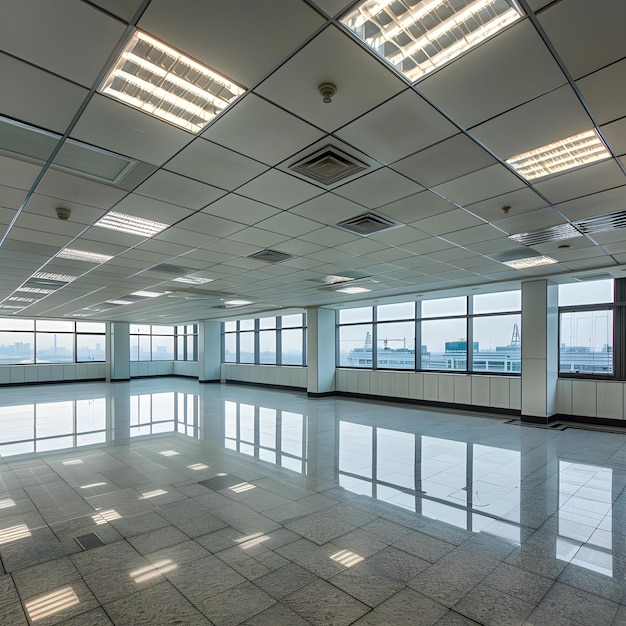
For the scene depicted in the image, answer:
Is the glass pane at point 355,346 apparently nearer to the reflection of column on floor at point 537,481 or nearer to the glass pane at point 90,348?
the reflection of column on floor at point 537,481

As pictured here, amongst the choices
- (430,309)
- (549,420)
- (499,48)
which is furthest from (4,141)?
(430,309)

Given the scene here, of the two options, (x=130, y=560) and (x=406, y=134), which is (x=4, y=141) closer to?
(x=406, y=134)

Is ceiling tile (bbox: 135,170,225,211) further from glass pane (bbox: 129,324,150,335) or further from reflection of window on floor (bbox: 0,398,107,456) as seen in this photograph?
glass pane (bbox: 129,324,150,335)

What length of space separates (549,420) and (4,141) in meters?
10.9

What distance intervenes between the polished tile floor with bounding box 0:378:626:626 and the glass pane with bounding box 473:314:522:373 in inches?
135

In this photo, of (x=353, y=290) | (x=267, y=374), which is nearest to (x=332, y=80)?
(x=353, y=290)

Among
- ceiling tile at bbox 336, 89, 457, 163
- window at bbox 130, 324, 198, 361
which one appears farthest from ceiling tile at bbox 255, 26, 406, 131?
window at bbox 130, 324, 198, 361

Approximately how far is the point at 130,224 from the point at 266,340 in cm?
1450

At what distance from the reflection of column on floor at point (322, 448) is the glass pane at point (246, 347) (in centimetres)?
941

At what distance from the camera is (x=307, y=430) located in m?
8.77

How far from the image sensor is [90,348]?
2256 cm

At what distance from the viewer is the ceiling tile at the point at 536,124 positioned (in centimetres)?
295

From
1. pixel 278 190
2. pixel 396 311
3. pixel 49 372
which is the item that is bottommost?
pixel 49 372

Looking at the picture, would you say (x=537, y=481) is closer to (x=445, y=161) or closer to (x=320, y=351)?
(x=445, y=161)
